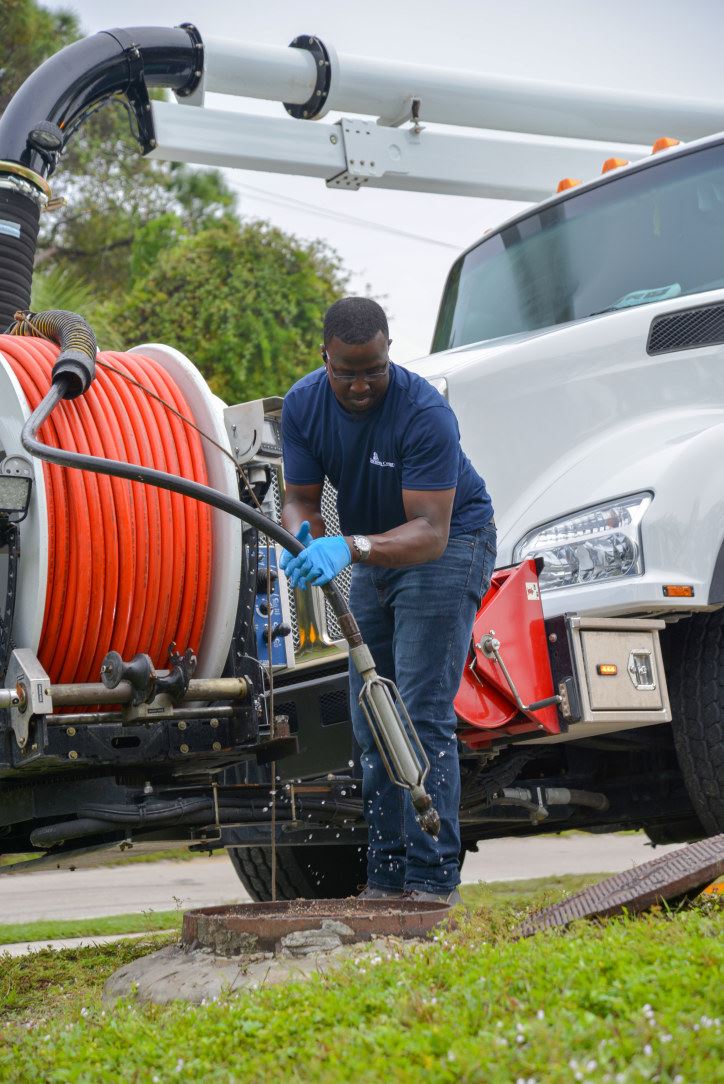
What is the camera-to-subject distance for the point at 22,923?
26.6ft

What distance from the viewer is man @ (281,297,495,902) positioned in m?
4.31

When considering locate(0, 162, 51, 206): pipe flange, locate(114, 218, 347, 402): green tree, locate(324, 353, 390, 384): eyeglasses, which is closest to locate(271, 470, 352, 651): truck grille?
locate(324, 353, 390, 384): eyeglasses

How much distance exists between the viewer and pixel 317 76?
27.1 ft

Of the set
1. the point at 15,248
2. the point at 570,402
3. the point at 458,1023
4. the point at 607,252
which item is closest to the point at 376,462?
the point at 570,402

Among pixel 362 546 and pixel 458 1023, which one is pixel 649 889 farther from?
pixel 362 546

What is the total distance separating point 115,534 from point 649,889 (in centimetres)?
207

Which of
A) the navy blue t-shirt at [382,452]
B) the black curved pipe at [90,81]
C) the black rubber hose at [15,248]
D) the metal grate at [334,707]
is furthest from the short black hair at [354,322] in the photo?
the black curved pipe at [90,81]

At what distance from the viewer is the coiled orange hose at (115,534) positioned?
4516mm

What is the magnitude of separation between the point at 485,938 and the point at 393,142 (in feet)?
19.8

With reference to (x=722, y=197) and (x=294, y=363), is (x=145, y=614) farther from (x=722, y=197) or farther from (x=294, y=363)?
(x=294, y=363)

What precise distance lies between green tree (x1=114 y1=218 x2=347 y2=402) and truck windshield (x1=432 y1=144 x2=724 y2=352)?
11.8 meters

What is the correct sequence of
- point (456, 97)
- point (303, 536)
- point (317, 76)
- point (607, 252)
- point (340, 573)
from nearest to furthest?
1. point (303, 536)
2. point (340, 573)
3. point (607, 252)
4. point (317, 76)
5. point (456, 97)

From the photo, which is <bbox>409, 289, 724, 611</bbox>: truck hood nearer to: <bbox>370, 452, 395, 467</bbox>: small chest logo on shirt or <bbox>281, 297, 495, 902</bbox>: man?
<bbox>281, 297, 495, 902</bbox>: man

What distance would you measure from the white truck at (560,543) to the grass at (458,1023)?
1102 millimetres
